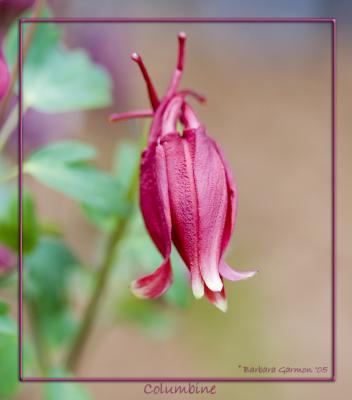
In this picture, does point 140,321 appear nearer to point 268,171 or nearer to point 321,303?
point 321,303

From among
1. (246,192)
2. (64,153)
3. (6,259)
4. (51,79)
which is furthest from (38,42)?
(246,192)

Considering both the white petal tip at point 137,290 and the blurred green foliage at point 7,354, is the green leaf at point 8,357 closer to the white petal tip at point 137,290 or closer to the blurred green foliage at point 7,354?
the blurred green foliage at point 7,354

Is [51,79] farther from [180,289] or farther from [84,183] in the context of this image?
[180,289]

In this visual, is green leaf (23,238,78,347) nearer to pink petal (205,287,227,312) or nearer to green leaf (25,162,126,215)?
green leaf (25,162,126,215)

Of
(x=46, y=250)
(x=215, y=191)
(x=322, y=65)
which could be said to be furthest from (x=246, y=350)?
(x=322, y=65)

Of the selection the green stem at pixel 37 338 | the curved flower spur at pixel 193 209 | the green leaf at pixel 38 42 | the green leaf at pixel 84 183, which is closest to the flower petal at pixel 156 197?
the curved flower spur at pixel 193 209
